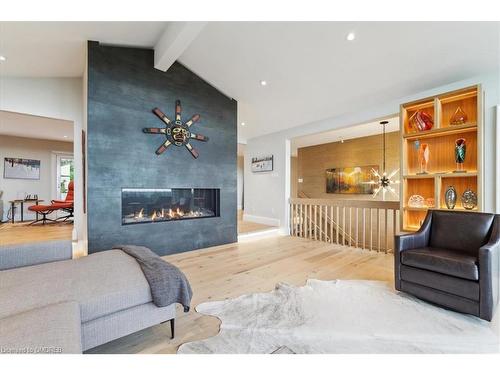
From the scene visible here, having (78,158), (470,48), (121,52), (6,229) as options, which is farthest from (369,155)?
(6,229)

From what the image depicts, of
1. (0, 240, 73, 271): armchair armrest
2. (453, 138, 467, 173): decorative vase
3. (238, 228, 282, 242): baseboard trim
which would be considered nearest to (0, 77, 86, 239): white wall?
(0, 240, 73, 271): armchair armrest

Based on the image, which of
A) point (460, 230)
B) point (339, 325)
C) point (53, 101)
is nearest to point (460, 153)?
point (460, 230)

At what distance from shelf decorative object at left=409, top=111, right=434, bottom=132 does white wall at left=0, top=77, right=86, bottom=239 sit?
4.84 meters

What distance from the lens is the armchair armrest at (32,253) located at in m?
1.81

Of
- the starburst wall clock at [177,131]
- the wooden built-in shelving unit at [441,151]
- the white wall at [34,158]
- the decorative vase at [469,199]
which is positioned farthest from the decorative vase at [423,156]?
the white wall at [34,158]

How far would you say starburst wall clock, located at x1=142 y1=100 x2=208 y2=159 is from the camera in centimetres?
358

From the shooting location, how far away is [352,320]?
190cm

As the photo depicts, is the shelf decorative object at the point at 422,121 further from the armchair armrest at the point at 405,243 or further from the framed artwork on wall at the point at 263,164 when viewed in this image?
the framed artwork on wall at the point at 263,164

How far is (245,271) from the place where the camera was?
3016 mm

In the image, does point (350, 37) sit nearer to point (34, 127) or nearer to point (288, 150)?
point (288, 150)

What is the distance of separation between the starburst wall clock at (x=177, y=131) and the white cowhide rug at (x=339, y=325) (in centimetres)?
248

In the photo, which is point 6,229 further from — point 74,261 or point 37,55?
point 74,261

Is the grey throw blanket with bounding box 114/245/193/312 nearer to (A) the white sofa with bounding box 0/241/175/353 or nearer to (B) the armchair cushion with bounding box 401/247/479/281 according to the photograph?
(A) the white sofa with bounding box 0/241/175/353

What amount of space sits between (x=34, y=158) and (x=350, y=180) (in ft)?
29.5
